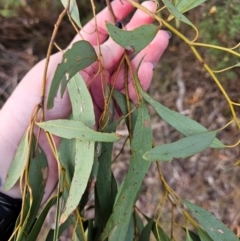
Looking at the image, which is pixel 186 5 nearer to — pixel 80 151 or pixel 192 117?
pixel 80 151

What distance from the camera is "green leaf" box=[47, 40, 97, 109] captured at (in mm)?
681

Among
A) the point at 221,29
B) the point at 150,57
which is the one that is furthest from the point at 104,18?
the point at 221,29

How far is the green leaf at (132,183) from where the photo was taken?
81 cm

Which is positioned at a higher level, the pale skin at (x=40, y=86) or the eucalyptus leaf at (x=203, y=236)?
the pale skin at (x=40, y=86)

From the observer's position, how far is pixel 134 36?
75 cm

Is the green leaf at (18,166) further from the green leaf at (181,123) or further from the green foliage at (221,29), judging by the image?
the green foliage at (221,29)

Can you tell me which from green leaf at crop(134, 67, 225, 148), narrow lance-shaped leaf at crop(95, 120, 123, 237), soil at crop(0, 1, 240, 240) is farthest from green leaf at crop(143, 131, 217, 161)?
soil at crop(0, 1, 240, 240)

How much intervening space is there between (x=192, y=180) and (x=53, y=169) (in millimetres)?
721

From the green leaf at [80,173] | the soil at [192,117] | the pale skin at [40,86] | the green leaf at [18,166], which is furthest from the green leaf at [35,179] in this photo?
the soil at [192,117]

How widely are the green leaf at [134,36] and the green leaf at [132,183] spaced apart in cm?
15

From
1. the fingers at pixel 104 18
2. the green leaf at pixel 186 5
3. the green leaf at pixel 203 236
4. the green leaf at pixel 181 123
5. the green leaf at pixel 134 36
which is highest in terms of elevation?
the fingers at pixel 104 18

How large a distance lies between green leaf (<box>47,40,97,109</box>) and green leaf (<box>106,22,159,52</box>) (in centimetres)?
8

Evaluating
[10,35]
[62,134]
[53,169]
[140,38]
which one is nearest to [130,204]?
[62,134]

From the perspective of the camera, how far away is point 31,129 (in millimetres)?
824
